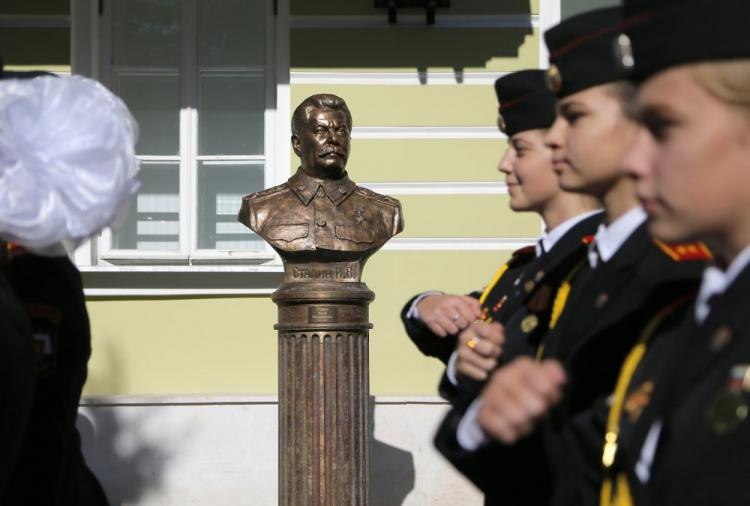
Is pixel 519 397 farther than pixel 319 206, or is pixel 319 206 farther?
pixel 319 206

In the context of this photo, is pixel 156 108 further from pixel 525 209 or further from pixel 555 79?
pixel 555 79

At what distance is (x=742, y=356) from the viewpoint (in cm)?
172

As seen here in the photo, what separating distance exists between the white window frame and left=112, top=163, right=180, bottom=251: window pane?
0.21 feet

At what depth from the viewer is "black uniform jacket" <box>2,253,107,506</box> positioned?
8.79 feet

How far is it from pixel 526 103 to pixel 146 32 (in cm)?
576

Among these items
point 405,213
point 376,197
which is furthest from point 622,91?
point 405,213

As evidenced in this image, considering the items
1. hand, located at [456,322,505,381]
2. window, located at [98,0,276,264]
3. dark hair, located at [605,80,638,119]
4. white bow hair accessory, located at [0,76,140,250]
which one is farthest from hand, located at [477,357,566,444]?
window, located at [98,0,276,264]

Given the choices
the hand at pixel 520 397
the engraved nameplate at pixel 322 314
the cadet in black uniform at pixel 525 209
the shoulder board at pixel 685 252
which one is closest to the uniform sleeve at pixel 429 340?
the cadet in black uniform at pixel 525 209

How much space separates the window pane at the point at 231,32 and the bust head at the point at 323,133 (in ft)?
7.40

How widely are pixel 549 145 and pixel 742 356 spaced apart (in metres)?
1.00

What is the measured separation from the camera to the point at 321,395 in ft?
20.3

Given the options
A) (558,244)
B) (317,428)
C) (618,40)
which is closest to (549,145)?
(558,244)

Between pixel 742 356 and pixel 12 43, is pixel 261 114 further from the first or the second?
pixel 742 356

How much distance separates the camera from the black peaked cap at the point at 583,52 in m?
2.48
